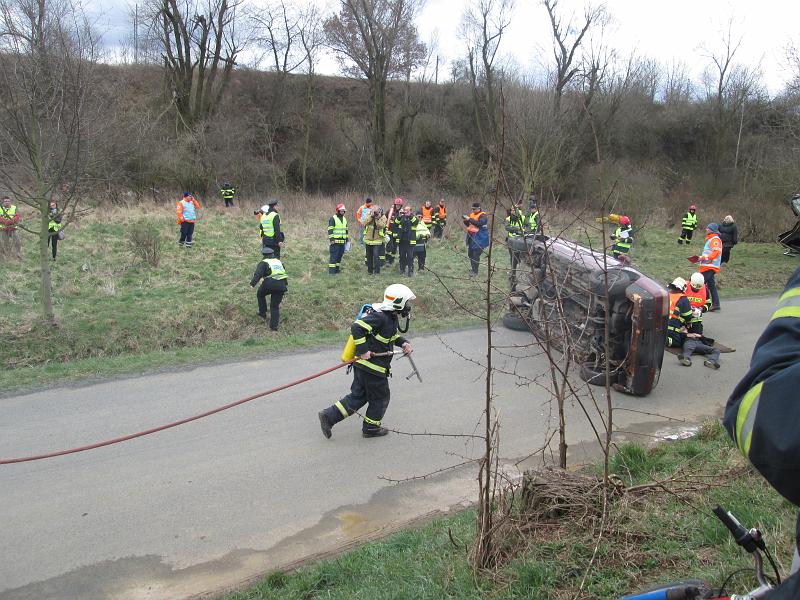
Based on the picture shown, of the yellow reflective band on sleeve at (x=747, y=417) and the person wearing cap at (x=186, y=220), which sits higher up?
the yellow reflective band on sleeve at (x=747, y=417)

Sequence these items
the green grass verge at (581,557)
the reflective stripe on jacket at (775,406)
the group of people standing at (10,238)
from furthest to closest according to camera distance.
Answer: the group of people standing at (10,238)
the green grass verge at (581,557)
the reflective stripe on jacket at (775,406)

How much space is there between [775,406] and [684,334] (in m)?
10.0

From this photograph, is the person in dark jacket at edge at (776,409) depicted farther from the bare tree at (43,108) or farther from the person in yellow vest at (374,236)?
the person in yellow vest at (374,236)

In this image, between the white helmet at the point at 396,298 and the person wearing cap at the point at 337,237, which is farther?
the person wearing cap at the point at 337,237

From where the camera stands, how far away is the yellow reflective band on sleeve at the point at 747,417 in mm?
1533

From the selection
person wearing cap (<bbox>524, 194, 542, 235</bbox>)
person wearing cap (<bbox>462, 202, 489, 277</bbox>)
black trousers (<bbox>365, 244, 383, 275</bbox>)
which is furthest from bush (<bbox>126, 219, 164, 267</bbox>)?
person wearing cap (<bbox>524, 194, 542, 235</bbox>)

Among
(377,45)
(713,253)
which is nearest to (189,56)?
(377,45)

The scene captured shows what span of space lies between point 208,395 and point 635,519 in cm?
613

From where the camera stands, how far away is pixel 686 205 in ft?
114

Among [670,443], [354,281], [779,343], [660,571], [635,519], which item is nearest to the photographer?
[779,343]

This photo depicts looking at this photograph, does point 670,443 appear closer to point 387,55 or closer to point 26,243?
point 26,243

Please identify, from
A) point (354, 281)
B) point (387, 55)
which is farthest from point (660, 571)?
point (387, 55)

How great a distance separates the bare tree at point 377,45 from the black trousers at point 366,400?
3372 centimetres

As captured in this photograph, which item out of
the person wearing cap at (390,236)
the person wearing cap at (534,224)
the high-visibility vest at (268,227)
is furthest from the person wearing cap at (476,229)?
the person wearing cap at (534,224)
